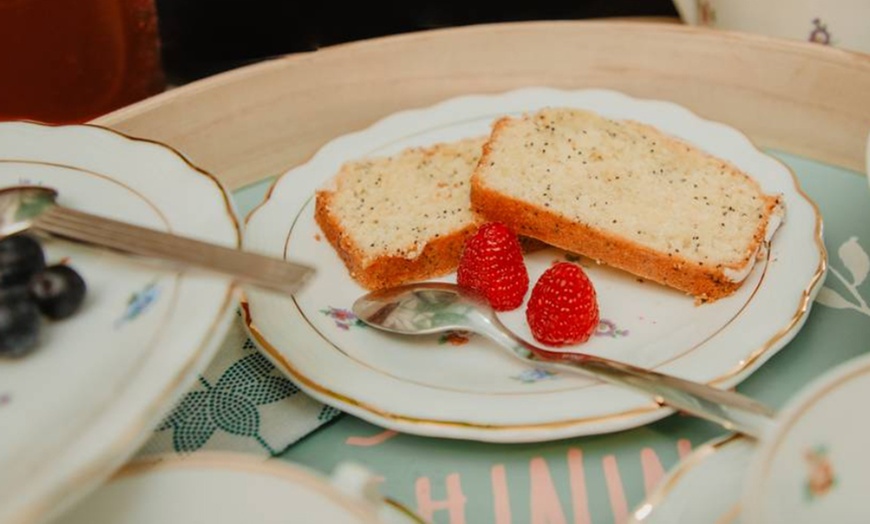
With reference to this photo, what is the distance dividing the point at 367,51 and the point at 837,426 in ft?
2.79

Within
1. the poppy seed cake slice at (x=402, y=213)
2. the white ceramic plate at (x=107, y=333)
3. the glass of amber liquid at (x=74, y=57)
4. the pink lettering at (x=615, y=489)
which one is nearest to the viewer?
the white ceramic plate at (x=107, y=333)

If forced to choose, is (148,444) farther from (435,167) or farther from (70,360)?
(435,167)

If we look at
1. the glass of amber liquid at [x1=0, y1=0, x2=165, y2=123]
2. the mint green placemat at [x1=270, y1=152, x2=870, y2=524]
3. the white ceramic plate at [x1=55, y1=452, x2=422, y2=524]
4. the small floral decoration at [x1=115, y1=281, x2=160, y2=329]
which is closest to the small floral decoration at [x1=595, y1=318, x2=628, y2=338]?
the mint green placemat at [x1=270, y1=152, x2=870, y2=524]

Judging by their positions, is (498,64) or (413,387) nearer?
(413,387)

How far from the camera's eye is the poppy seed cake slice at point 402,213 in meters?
1.01

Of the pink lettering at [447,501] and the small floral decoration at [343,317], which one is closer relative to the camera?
the pink lettering at [447,501]

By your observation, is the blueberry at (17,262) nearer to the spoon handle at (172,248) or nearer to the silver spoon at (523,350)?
the spoon handle at (172,248)

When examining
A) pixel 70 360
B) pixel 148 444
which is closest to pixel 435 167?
pixel 148 444

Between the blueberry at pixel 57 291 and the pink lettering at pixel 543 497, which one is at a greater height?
the blueberry at pixel 57 291

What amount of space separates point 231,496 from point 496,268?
1.27 ft

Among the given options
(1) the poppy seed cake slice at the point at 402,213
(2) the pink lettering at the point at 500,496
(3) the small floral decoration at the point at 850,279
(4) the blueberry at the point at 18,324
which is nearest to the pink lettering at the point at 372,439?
(2) the pink lettering at the point at 500,496

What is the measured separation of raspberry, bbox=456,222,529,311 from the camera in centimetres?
94

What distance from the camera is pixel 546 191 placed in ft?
3.41

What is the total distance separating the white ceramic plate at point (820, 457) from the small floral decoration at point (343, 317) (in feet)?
1.47
